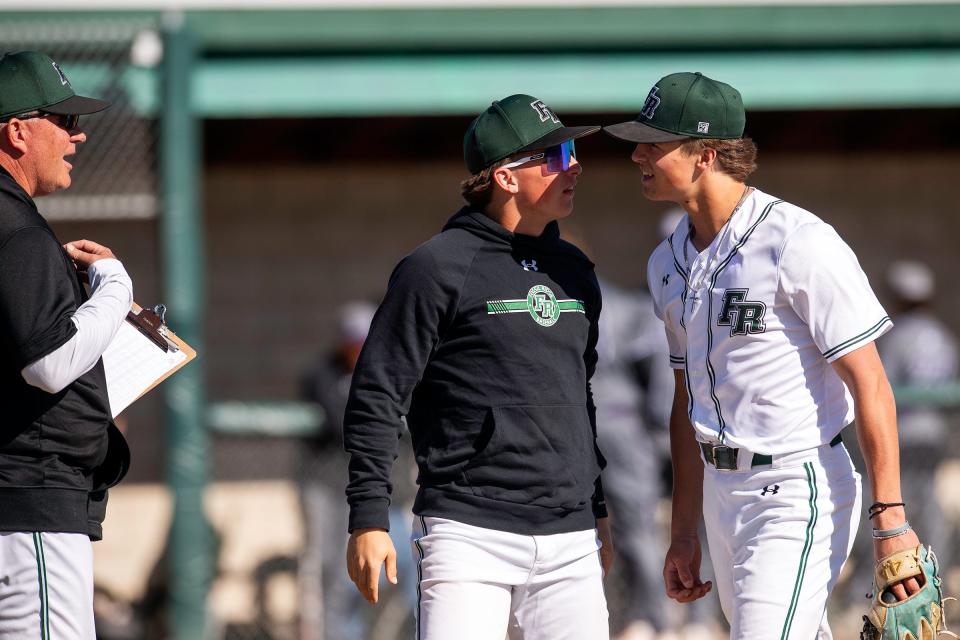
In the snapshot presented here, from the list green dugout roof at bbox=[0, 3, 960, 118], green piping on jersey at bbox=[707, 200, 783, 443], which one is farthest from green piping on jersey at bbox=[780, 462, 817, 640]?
green dugout roof at bbox=[0, 3, 960, 118]

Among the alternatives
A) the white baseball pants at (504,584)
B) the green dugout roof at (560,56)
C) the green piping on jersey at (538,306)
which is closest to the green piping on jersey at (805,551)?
the white baseball pants at (504,584)

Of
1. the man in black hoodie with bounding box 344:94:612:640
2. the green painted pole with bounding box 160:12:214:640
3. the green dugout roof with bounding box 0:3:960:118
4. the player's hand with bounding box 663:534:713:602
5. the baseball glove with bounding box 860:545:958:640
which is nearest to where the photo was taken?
the baseball glove with bounding box 860:545:958:640

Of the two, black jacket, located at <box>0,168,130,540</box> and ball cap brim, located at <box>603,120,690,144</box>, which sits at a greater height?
ball cap brim, located at <box>603,120,690,144</box>

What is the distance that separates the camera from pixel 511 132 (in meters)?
3.56

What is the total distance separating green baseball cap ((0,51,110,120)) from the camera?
3264mm

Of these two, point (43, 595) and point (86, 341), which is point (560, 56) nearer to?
point (86, 341)

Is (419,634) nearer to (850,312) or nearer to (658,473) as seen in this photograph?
(850,312)

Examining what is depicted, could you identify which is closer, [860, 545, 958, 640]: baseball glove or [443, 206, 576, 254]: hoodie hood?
[860, 545, 958, 640]: baseball glove

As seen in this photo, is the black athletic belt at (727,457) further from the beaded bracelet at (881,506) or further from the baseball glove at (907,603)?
the baseball glove at (907,603)

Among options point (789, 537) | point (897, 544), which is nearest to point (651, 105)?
point (789, 537)

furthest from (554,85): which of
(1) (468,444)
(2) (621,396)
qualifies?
(1) (468,444)

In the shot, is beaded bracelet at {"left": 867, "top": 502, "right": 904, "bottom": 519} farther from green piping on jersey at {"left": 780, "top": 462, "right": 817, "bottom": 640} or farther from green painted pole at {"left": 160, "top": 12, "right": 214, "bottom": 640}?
green painted pole at {"left": 160, "top": 12, "right": 214, "bottom": 640}

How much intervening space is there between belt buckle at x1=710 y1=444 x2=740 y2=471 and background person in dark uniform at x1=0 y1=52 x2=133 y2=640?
59.9 inches

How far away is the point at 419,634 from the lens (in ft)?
11.2
